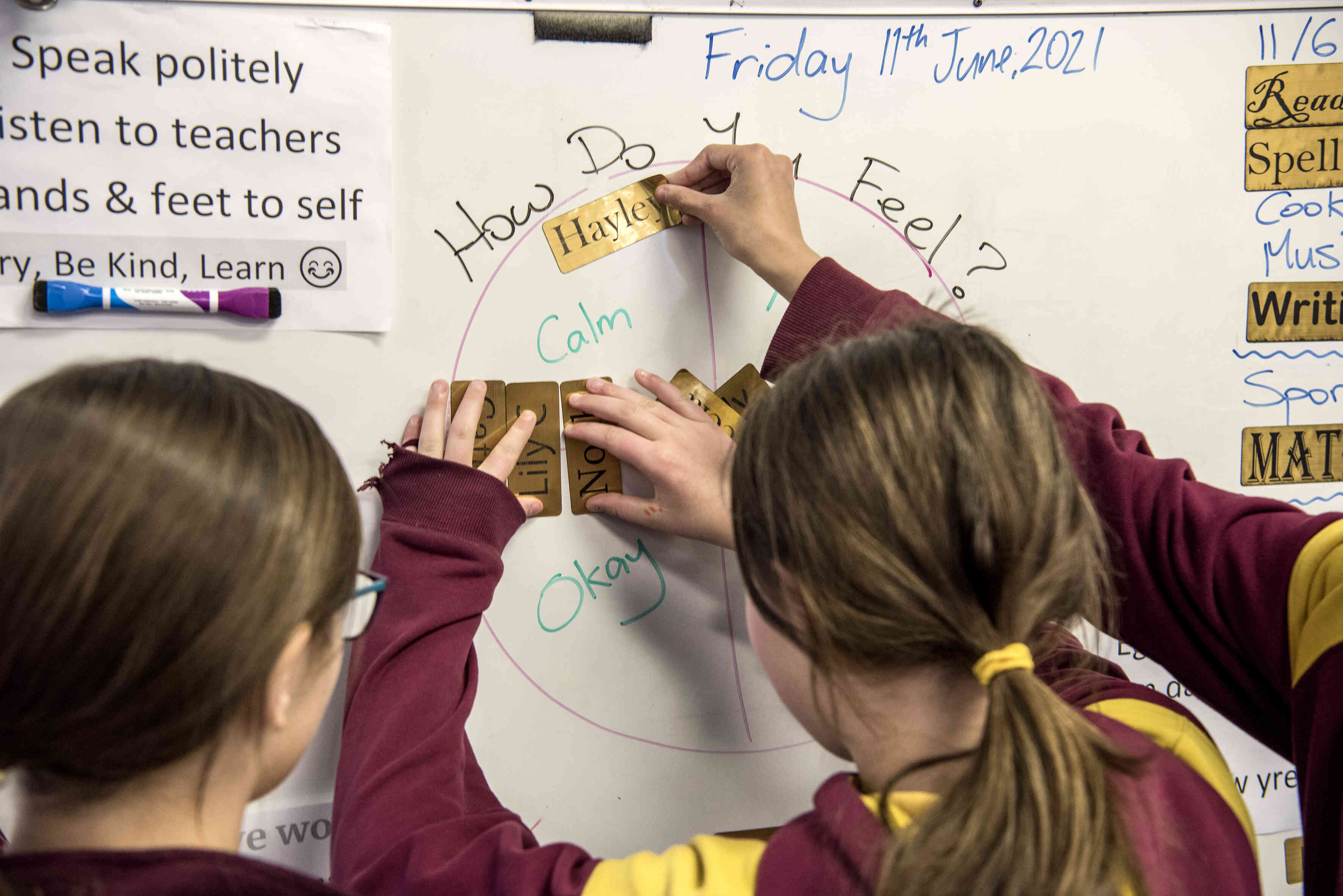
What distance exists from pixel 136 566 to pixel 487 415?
34 centimetres

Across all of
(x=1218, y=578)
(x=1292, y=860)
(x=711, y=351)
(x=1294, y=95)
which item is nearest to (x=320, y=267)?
(x=711, y=351)

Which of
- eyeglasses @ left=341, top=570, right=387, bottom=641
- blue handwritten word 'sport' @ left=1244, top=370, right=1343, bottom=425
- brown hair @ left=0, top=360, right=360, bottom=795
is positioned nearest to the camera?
brown hair @ left=0, top=360, right=360, bottom=795

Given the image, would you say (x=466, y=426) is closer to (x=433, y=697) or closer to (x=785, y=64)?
(x=433, y=697)

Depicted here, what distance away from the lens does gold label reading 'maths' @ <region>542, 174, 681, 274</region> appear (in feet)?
2.20

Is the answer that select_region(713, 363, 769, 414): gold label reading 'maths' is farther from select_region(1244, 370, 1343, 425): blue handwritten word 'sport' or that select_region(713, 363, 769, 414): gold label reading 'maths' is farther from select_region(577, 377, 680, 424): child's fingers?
select_region(1244, 370, 1343, 425): blue handwritten word 'sport'

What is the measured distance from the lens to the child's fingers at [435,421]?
645 millimetres

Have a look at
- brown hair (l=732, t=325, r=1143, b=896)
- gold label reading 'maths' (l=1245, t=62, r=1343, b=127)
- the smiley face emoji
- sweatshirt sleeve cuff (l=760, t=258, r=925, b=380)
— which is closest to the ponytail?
brown hair (l=732, t=325, r=1143, b=896)

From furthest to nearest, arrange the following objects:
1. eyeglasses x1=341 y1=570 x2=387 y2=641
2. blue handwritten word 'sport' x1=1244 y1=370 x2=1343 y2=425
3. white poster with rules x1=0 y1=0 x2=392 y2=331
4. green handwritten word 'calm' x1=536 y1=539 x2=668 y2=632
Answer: blue handwritten word 'sport' x1=1244 y1=370 x2=1343 y2=425
green handwritten word 'calm' x1=536 y1=539 x2=668 y2=632
white poster with rules x1=0 y1=0 x2=392 y2=331
eyeglasses x1=341 y1=570 x2=387 y2=641

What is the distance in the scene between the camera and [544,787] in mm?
697

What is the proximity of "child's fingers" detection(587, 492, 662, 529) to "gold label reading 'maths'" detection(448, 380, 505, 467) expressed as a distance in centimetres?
10

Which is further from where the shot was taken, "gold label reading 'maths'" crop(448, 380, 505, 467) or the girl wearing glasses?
"gold label reading 'maths'" crop(448, 380, 505, 467)

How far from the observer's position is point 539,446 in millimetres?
680

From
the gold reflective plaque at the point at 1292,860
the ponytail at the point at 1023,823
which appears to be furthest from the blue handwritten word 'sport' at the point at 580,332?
the gold reflective plaque at the point at 1292,860

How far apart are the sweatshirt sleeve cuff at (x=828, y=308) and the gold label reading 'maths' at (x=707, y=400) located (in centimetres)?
8
